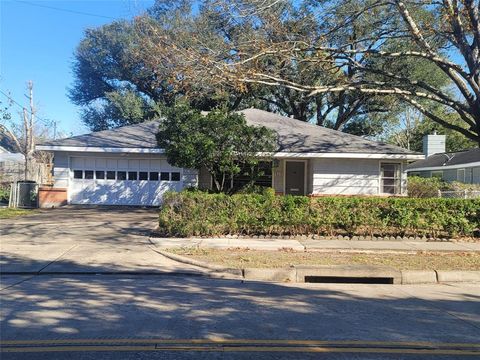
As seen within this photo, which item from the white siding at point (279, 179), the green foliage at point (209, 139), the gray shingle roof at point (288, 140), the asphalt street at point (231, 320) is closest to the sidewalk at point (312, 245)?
the green foliage at point (209, 139)

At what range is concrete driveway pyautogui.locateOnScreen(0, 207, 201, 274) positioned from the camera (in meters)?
9.76

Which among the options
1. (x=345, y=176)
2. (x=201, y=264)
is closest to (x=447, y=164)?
(x=345, y=176)

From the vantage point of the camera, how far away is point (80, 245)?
11906 millimetres

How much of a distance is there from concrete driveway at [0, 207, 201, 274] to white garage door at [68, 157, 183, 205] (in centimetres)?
380

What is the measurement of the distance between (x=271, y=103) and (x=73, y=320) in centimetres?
2919

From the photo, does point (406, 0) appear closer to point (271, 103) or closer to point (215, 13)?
point (215, 13)

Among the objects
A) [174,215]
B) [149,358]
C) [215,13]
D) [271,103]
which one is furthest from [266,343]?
[271,103]

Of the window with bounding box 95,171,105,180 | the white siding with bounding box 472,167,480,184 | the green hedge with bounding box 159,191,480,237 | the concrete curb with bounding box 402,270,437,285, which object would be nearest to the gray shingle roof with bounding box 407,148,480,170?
the white siding with bounding box 472,167,480,184

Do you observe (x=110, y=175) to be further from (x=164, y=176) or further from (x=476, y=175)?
(x=476, y=175)

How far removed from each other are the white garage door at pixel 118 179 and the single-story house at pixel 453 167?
20.3m

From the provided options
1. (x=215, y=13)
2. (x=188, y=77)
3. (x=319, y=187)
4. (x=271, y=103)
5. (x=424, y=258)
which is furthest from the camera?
(x=271, y=103)

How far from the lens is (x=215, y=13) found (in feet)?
50.6

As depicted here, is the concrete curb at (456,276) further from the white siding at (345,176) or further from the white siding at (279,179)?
the white siding at (279,179)

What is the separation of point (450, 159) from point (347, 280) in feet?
95.7
